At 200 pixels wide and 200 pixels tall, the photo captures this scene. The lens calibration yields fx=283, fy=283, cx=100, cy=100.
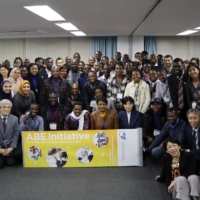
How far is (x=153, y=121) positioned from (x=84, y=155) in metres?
1.32

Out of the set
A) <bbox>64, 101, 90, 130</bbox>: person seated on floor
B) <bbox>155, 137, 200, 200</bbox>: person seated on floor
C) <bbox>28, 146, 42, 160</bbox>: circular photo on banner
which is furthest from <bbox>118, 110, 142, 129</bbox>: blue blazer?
<bbox>28, 146, 42, 160</bbox>: circular photo on banner

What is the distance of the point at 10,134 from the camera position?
4.36m

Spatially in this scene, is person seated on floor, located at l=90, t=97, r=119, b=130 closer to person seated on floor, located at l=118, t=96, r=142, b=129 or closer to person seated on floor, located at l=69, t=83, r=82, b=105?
person seated on floor, located at l=118, t=96, r=142, b=129

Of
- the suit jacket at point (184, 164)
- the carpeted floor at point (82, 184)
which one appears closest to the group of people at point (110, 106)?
the carpeted floor at point (82, 184)

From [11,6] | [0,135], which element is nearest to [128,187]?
[0,135]

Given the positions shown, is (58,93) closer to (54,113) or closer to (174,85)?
(54,113)

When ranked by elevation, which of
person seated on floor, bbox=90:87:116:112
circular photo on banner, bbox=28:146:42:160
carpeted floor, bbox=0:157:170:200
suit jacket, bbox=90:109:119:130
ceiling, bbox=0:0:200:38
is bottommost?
carpeted floor, bbox=0:157:170:200

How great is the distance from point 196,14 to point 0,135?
4105 millimetres

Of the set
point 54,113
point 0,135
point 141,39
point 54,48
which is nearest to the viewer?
point 0,135

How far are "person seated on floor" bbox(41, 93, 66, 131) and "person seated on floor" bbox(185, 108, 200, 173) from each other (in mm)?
2073

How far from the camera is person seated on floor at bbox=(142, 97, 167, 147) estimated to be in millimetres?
4605

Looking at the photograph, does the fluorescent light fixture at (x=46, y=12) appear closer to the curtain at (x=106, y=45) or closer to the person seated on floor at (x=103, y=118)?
the person seated on floor at (x=103, y=118)

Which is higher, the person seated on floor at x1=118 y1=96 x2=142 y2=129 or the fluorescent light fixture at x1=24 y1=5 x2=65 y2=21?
the fluorescent light fixture at x1=24 y1=5 x2=65 y2=21

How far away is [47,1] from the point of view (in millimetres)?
4070
